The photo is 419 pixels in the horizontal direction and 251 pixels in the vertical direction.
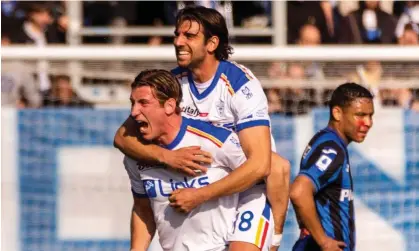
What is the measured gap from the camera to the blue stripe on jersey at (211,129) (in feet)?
18.0

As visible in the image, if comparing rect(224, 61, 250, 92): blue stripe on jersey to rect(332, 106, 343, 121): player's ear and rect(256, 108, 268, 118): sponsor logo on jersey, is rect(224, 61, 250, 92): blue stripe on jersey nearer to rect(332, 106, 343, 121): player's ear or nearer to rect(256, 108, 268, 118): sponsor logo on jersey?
rect(256, 108, 268, 118): sponsor logo on jersey

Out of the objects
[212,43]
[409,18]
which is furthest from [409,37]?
[212,43]

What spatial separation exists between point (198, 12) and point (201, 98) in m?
0.46

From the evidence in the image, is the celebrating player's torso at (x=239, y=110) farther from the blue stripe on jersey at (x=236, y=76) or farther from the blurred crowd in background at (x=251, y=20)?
the blurred crowd in background at (x=251, y=20)

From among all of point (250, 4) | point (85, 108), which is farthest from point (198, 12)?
point (250, 4)

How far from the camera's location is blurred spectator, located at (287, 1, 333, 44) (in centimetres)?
1013

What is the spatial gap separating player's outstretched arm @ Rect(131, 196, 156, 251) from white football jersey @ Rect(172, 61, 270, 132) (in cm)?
59

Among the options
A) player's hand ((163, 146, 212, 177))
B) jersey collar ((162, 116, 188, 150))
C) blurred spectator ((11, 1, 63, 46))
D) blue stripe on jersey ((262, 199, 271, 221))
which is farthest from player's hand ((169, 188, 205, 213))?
blurred spectator ((11, 1, 63, 46))

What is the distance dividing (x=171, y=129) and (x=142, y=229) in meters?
0.69

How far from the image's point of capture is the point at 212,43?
5.68 m

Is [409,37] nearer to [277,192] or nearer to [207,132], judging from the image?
[277,192]

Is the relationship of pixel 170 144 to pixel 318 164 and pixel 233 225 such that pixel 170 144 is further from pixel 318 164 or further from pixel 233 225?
pixel 318 164

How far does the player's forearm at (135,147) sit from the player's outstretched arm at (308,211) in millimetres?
1386

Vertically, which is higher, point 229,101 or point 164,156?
point 229,101
